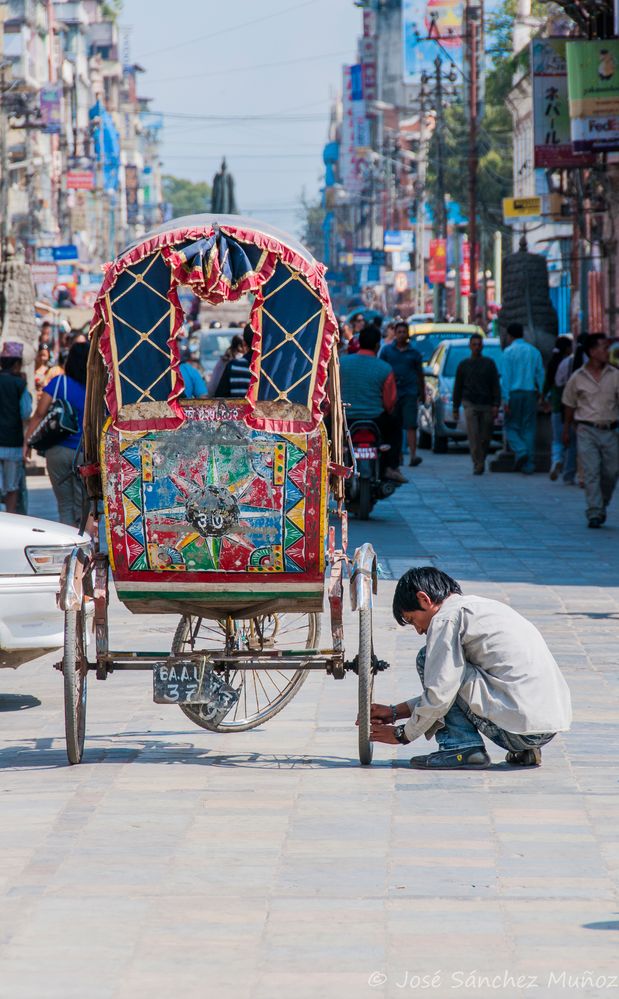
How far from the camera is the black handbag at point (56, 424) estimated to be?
1309cm

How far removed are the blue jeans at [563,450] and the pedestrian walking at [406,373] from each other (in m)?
1.97

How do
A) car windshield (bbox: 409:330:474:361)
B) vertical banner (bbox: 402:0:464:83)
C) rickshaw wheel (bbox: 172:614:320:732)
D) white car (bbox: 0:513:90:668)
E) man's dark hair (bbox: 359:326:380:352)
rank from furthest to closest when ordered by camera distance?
vertical banner (bbox: 402:0:464:83) → car windshield (bbox: 409:330:474:361) → man's dark hair (bbox: 359:326:380:352) → white car (bbox: 0:513:90:668) → rickshaw wheel (bbox: 172:614:320:732)

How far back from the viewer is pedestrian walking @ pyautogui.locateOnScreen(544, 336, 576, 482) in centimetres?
2161

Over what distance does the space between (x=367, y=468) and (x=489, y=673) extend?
981 centimetres

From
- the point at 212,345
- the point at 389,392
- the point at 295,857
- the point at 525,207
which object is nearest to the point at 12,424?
the point at 389,392

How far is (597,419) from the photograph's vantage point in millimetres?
16672

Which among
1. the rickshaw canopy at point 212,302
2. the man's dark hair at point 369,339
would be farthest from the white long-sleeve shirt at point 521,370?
the rickshaw canopy at point 212,302

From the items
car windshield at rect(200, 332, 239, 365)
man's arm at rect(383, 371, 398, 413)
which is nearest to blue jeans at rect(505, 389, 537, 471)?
man's arm at rect(383, 371, 398, 413)

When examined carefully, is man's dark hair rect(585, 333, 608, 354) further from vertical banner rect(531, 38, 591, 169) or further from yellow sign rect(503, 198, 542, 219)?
yellow sign rect(503, 198, 542, 219)

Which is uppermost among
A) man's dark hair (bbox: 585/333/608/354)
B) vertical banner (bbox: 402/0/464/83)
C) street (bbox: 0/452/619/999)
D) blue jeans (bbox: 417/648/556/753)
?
vertical banner (bbox: 402/0/464/83)

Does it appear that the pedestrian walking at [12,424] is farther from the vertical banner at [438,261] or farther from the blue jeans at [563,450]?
the vertical banner at [438,261]

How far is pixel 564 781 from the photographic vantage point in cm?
709

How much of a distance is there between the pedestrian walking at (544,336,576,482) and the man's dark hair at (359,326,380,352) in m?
4.60

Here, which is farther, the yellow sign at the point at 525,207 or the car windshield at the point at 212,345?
the yellow sign at the point at 525,207
